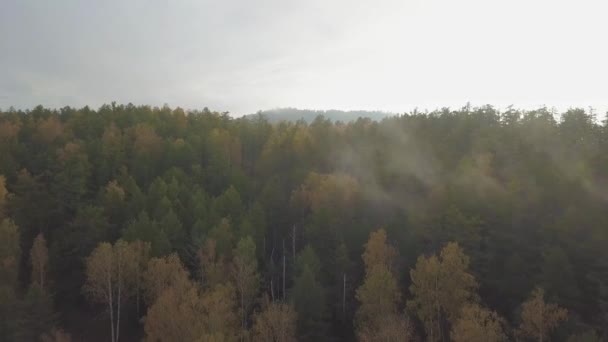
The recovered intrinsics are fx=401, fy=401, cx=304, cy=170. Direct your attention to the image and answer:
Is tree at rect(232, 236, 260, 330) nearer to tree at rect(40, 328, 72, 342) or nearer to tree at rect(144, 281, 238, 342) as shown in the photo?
tree at rect(144, 281, 238, 342)

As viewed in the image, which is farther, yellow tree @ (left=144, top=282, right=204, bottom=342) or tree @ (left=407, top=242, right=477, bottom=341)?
tree @ (left=407, top=242, right=477, bottom=341)

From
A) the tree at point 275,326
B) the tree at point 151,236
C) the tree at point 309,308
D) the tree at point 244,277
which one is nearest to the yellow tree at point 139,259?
the tree at point 151,236

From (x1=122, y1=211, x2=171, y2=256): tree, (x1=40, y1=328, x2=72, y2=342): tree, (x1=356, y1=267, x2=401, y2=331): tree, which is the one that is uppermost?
(x1=122, y1=211, x2=171, y2=256): tree

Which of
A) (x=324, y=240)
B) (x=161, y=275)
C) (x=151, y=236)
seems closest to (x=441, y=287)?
(x=324, y=240)

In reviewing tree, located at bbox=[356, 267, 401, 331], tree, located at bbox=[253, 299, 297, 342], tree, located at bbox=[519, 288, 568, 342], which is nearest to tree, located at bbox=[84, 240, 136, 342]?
tree, located at bbox=[253, 299, 297, 342]

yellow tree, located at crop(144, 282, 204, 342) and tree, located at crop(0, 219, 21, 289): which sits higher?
tree, located at crop(0, 219, 21, 289)

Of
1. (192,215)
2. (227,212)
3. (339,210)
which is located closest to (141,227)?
(192,215)
